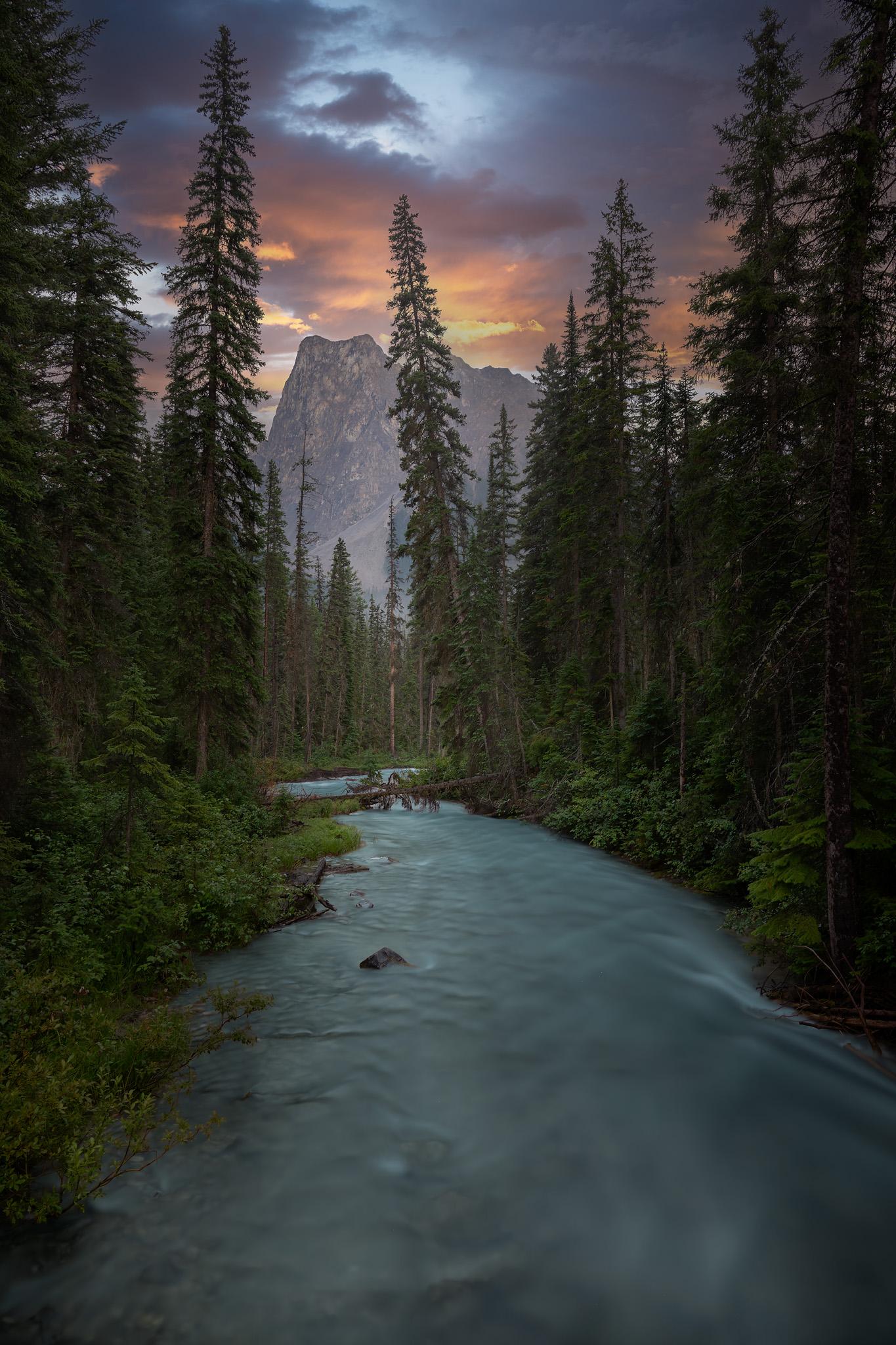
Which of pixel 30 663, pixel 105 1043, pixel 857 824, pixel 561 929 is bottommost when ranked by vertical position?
pixel 561 929

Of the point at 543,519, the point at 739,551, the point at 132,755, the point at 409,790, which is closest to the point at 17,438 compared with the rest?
the point at 132,755

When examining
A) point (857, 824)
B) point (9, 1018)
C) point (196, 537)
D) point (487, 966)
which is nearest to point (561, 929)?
point (487, 966)

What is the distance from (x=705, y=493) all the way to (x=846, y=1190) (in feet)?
39.4

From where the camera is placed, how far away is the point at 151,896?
7.09 metres

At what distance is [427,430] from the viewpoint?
2306 cm

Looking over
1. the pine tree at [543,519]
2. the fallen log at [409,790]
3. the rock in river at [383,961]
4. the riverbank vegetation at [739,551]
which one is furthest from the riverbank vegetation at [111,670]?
the pine tree at [543,519]

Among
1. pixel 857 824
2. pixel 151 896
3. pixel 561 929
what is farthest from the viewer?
pixel 561 929

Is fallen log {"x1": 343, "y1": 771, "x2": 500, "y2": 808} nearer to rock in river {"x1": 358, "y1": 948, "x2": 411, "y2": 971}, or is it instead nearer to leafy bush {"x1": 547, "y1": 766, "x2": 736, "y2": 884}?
leafy bush {"x1": 547, "y1": 766, "x2": 736, "y2": 884}

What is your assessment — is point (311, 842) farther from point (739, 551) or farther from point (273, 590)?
point (273, 590)

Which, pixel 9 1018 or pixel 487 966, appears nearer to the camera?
pixel 9 1018

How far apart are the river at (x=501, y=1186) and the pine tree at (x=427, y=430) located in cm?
1692

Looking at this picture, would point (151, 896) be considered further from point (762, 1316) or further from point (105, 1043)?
point (762, 1316)

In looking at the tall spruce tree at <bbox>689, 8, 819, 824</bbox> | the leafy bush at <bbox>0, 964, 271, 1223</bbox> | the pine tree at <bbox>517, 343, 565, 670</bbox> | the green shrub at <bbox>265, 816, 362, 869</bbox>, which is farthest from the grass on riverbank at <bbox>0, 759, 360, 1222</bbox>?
the pine tree at <bbox>517, 343, 565, 670</bbox>

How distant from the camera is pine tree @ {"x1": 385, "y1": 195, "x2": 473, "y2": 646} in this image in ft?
74.1
